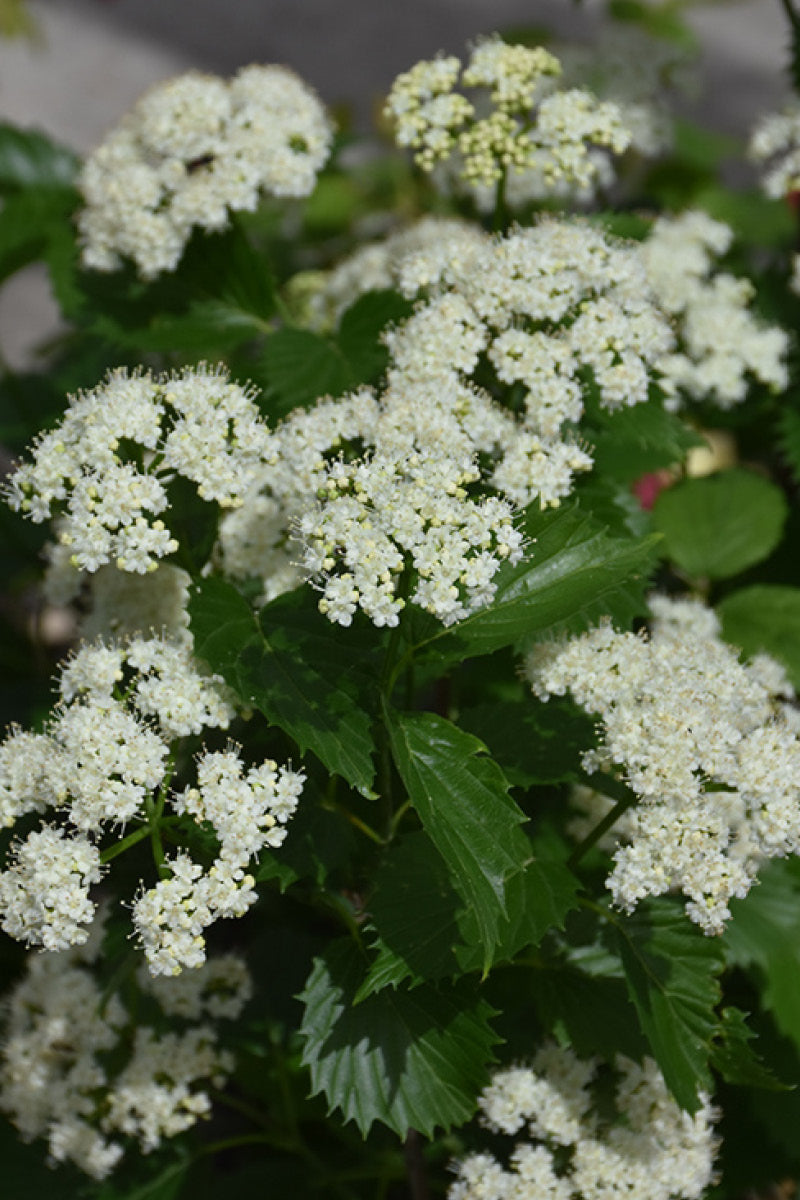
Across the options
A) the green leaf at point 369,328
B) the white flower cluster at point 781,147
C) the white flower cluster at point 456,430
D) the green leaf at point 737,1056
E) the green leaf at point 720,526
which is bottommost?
the green leaf at point 737,1056

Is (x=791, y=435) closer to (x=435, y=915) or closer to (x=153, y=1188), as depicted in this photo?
(x=435, y=915)

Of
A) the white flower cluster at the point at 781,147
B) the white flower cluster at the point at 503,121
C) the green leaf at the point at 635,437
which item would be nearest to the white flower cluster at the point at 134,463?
the green leaf at the point at 635,437

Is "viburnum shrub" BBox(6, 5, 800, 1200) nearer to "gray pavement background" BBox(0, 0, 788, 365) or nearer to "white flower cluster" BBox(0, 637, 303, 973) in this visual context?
"white flower cluster" BBox(0, 637, 303, 973)

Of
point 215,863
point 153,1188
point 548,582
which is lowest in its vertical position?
point 153,1188

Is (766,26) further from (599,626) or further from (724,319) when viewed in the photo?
(599,626)

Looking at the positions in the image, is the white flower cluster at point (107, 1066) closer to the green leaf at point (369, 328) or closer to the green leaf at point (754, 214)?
the green leaf at point (369, 328)

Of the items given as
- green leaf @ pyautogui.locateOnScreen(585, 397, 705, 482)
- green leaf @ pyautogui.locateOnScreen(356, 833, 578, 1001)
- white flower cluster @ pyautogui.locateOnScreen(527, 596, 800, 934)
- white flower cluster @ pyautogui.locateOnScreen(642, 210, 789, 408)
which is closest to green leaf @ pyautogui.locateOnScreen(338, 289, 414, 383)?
green leaf @ pyautogui.locateOnScreen(585, 397, 705, 482)

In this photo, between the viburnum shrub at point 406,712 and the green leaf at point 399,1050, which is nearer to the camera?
the viburnum shrub at point 406,712

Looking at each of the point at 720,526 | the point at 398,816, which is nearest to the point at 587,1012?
the point at 398,816
